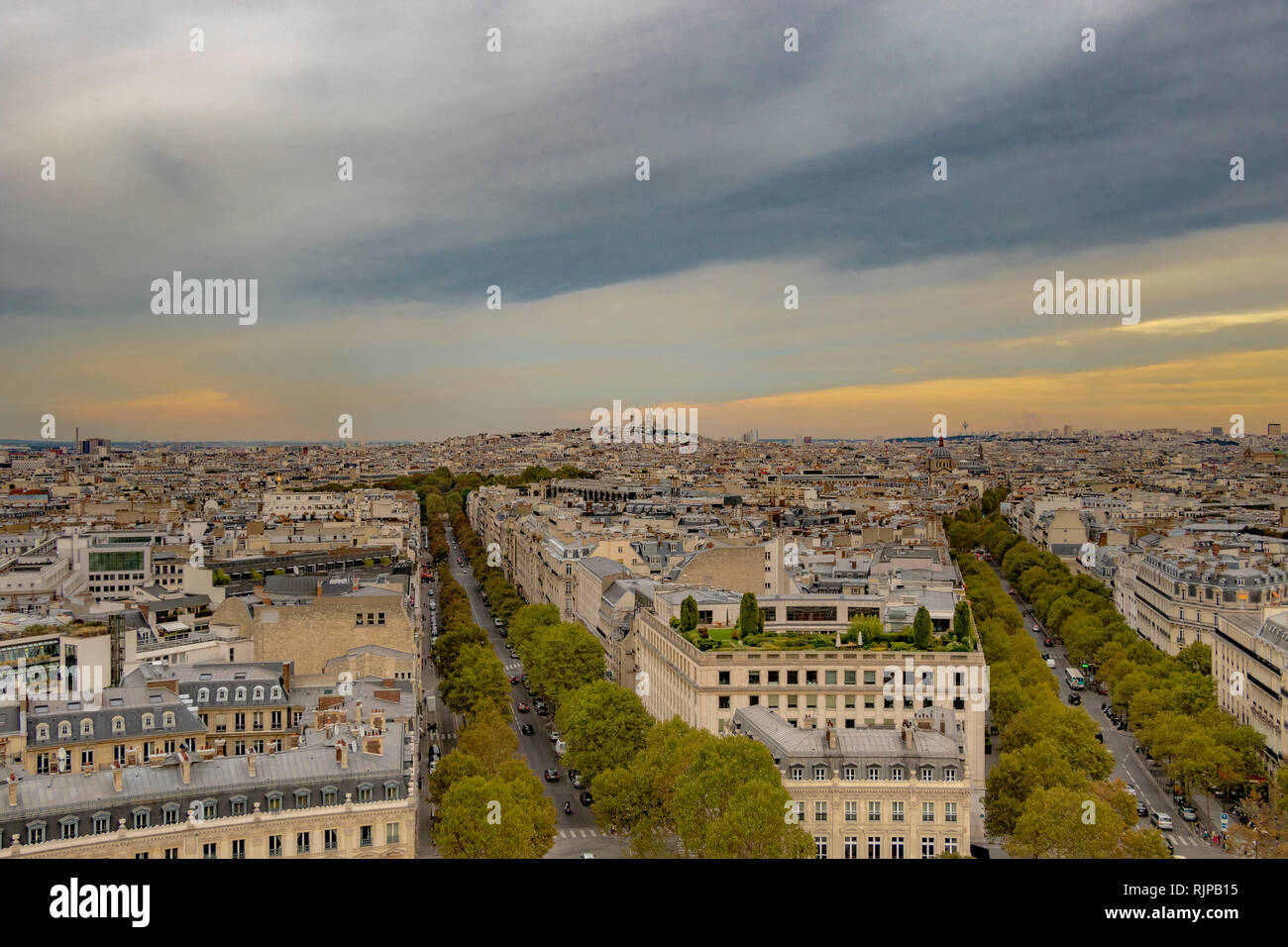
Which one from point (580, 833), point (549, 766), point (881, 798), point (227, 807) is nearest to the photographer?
point (227, 807)

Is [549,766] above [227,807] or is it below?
below

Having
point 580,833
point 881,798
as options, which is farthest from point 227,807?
point 881,798

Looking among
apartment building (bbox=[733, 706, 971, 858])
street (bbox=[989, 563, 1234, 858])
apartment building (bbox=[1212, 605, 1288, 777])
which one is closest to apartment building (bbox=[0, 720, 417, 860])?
apartment building (bbox=[733, 706, 971, 858])

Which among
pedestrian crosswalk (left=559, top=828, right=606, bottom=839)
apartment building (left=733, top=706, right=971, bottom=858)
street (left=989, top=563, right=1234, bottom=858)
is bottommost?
street (left=989, top=563, right=1234, bottom=858)

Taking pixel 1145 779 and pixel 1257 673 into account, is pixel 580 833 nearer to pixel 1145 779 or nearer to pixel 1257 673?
pixel 1145 779

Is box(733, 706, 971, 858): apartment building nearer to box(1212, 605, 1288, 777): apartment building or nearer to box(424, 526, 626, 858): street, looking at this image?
box(424, 526, 626, 858): street
